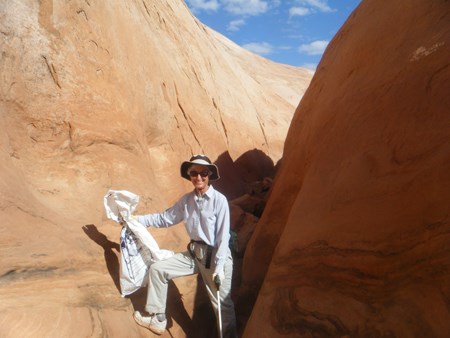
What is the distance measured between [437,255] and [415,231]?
18 centimetres

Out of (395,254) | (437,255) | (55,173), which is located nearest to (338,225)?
(395,254)

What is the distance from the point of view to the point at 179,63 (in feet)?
22.5

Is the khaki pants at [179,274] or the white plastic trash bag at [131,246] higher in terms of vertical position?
the white plastic trash bag at [131,246]

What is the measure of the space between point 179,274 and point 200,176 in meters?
0.80

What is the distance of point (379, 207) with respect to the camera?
243cm

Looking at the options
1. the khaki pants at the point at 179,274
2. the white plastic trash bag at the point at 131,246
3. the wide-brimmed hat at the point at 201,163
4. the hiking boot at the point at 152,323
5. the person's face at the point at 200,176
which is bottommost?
the hiking boot at the point at 152,323

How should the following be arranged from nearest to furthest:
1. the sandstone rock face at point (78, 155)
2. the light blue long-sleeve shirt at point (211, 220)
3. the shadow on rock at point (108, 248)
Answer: the sandstone rock face at point (78, 155)
the light blue long-sleeve shirt at point (211, 220)
the shadow on rock at point (108, 248)

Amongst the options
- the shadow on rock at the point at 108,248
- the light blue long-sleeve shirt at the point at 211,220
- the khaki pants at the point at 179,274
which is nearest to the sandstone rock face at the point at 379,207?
the khaki pants at the point at 179,274

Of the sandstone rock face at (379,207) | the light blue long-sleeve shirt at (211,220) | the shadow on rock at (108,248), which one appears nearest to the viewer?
the sandstone rock face at (379,207)

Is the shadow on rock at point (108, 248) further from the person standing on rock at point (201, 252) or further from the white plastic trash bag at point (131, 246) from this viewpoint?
the person standing on rock at point (201, 252)

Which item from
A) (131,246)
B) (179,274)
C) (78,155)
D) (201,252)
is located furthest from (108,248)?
(78,155)

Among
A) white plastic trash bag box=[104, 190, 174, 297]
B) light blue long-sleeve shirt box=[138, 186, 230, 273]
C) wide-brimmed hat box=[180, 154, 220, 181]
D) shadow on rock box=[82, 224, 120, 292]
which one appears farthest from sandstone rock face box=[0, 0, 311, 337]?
wide-brimmed hat box=[180, 154, 220, 181]

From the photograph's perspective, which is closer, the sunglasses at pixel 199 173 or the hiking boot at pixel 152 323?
the sunglasses at pixel 199 173

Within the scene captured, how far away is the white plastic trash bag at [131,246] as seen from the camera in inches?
125
